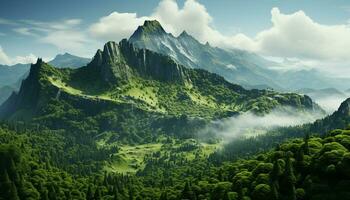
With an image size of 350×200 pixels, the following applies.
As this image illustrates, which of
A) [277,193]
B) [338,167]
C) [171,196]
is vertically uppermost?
[338,167]

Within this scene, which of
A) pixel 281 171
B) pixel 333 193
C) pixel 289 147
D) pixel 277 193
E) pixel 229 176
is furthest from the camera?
pixel 229 176

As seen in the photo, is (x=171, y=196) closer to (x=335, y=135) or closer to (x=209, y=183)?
(x=209, y=183)

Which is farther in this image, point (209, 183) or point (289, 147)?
point (209, 183)

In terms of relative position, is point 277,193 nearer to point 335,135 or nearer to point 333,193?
point 333,193

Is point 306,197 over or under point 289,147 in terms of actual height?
under

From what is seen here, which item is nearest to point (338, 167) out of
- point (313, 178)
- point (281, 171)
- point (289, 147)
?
point (313, 178)

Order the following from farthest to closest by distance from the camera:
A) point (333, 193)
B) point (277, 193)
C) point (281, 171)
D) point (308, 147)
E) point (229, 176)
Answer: point (229, 176) < point (308, 147) < point (281, 171) < point (277, 193) < point (333, 193)

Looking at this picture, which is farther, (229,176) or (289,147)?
(229,176)

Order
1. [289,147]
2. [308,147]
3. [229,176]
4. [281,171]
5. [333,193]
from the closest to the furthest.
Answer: [333,193], [281,171], [308,147], [289,147], [229,176]

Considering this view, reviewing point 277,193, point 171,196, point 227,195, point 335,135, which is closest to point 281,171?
point 277,193
